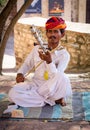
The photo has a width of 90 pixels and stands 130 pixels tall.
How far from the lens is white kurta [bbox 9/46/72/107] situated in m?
4.18

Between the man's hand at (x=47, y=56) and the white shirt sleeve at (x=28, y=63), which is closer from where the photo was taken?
the man's hand at (x=47, y=56)

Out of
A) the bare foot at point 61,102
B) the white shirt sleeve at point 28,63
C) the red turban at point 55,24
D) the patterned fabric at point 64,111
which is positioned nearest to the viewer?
the patterned fabric at point 64,111

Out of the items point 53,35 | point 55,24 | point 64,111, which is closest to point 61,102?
point 64,111

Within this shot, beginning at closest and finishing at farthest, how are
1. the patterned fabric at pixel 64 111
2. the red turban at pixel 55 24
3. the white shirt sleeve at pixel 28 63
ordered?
the patterned fabric at pixel 64 111, the red turban at pixel 55 24, the white shirt sleeve at pixel 28 63

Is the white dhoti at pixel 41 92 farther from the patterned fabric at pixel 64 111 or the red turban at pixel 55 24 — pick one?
the red turban at pixel 55 24

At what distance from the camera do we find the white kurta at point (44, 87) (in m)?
4.18

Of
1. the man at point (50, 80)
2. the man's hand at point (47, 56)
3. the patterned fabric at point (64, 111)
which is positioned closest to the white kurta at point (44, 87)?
the man at point (50, 80)

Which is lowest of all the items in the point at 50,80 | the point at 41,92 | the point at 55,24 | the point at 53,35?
the point at 41,92

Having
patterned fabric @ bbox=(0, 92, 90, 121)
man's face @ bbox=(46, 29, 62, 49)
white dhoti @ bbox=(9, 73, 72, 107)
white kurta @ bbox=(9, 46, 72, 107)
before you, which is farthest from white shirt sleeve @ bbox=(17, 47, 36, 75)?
patterned fabric @ bbox=(0, 92, 90, 121)

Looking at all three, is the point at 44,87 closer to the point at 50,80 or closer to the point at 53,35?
the point at 50,80

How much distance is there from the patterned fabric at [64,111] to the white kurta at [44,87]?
108 millimetres

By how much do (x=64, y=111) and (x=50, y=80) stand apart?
1.44 ft

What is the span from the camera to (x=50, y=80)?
422 centimetres

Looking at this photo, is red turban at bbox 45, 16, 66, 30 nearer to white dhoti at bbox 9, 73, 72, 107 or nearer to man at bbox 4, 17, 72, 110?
man at bbox 4, 17, 72, 110
